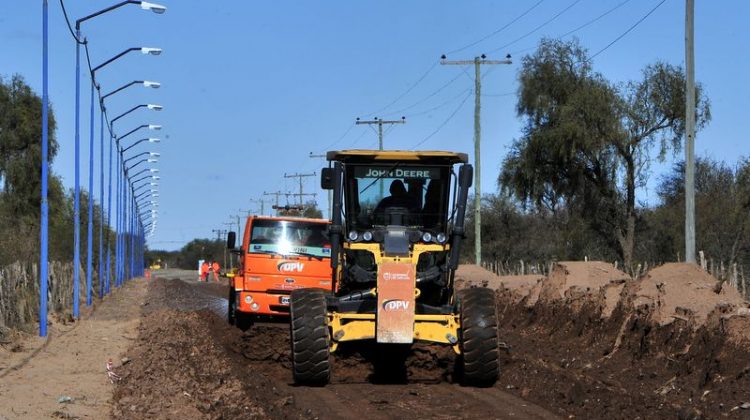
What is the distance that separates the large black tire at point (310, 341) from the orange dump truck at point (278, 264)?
24.8 ft

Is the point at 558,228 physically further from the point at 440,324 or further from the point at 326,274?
the point at 440,324

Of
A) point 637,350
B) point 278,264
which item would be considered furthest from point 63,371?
point 637,350

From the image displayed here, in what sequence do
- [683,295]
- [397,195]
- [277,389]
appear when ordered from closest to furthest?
[277,389] → [397,195] → [683,295]

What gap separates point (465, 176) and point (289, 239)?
7.98 meters

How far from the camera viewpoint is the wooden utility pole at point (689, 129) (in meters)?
23.8

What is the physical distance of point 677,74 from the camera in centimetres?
4491

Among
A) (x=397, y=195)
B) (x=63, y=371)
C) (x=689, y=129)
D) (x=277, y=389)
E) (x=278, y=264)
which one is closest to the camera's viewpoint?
(x=277, y=389)

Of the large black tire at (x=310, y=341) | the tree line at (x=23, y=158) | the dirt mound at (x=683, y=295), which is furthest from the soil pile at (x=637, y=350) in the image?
the tree line at (x=23, y=158)

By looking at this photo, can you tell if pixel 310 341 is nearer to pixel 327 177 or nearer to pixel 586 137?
pixel 327 177

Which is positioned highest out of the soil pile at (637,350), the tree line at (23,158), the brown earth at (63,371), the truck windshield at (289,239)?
Result: the tree line at (23,158)

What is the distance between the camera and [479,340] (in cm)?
1337

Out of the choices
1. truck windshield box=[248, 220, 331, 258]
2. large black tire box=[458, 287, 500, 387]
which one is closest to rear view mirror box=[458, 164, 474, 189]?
large black tire box=[458, 287, 500, 387]

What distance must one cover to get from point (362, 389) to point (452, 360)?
7.46 feet

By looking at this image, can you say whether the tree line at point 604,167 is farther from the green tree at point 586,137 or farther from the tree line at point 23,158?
the tree line at point 23,158
